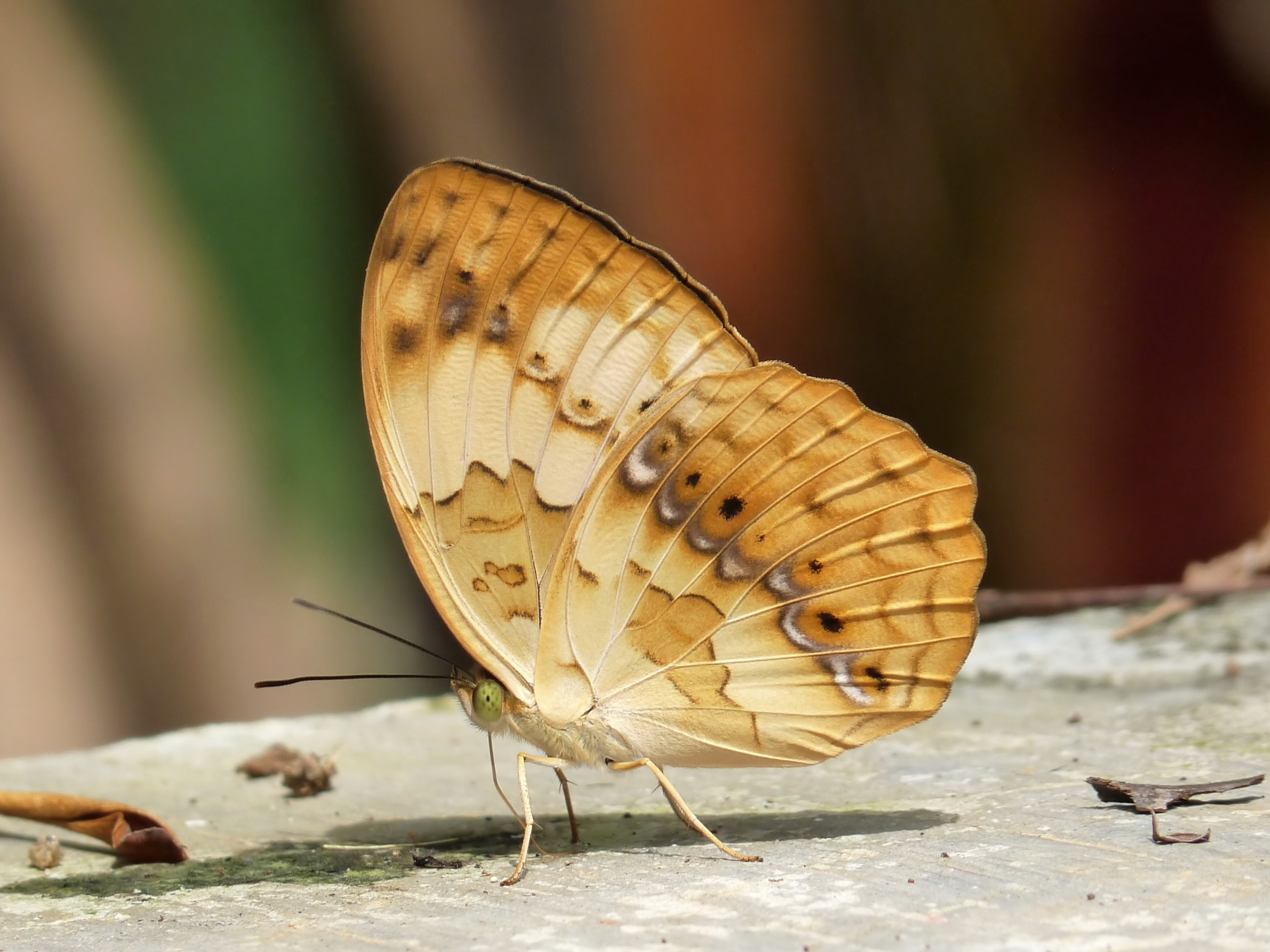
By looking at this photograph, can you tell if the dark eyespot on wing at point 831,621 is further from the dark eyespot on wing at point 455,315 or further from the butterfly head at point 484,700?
the dark eyespot on wing at point 455,315

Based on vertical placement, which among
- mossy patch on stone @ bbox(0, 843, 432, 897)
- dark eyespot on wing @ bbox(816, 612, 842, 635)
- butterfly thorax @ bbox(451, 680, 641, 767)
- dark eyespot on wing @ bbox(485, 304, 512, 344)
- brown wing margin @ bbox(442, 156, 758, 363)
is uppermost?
brown wing margin @ bbox(442, 156, 758, 363)

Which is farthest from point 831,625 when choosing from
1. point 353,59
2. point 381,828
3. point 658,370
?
point 353,59

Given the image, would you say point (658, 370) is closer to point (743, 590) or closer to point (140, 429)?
point (743, 590)

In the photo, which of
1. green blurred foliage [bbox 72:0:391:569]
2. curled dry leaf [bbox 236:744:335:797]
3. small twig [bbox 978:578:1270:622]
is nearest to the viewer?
curled dry leaf [bbox 236:744:335:797]

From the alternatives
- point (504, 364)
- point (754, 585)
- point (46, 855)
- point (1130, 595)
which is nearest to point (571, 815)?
point (754, 585)

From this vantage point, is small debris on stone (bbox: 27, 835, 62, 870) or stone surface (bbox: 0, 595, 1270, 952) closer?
stone surface (bbox: 0, 595, 1270, 952)

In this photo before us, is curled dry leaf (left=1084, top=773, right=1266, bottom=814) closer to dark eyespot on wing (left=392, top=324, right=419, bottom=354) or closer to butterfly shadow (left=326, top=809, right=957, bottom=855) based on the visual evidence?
butterfly shadow (left=326, top=809, right=957, bottom=855)

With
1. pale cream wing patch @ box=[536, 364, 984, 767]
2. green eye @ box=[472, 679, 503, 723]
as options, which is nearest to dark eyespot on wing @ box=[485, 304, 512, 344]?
pale cream wing patch @ box=[536, 364, 984, 767]
